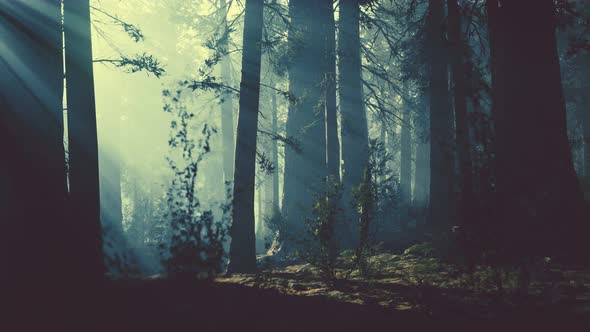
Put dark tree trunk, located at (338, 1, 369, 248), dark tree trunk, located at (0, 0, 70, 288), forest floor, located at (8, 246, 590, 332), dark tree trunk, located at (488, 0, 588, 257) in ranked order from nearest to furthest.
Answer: forest floor, located at (8, 246, 590, 332), dark tree trunk, located at (0, 0, 70, 288), dark tree trunk, located at (488, 0, 588, 257), dark tree trunk, located at (338, 1, 369, 248)

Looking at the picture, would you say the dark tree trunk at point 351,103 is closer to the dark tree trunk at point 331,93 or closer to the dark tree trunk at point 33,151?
the dark tree trunk at point 331,93

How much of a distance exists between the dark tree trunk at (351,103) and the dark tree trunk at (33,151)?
9383 millimetres

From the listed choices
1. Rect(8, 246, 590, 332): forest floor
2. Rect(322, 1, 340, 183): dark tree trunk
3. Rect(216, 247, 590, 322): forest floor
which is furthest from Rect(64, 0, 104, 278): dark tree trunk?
Rect(322, 1, 340, 183): dark tree trunk

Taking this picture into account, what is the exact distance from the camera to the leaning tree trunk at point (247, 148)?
7.96 m

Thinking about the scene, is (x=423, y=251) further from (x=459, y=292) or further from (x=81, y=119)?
(x=81, y=119)

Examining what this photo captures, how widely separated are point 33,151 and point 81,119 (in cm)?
84

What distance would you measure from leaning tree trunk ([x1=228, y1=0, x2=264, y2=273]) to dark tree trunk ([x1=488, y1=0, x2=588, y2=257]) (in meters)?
4.52

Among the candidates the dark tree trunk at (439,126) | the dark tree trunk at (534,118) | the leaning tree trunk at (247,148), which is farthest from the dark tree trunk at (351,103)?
the dark tree trunk at (534,118)

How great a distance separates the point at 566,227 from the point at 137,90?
2407cm

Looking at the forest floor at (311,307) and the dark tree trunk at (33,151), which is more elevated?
the dark tree trunk at (33,151)

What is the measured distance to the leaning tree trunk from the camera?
26.1 ft

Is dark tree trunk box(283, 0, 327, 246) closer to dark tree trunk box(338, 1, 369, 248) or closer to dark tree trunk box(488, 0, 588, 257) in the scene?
dark tree trunk box(338, 1, 369, 248)

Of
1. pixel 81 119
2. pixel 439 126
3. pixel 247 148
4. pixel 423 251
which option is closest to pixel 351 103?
pixel 439 126

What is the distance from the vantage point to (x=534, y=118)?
220 inches
